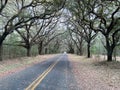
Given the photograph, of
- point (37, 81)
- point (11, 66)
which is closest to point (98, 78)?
Result: point (37, 81)

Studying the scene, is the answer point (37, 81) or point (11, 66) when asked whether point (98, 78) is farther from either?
point (11, 66)

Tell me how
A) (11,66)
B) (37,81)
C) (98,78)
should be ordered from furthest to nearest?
(11,66), (98,78), (37,81)

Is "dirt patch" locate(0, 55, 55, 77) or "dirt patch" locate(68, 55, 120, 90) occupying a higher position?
"dirt patch" locate(0, 55, 55, 77)

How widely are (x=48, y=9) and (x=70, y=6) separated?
354 cm

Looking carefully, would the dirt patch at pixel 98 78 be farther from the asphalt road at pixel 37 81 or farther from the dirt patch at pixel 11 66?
the dirt patch at pixel 11 66

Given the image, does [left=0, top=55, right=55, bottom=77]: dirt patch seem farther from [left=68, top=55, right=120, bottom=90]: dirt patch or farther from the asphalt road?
[left=68, top=55, right=120, bottom=90]: dirt patch

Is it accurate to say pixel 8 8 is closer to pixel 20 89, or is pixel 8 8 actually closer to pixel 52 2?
pixel 52 2

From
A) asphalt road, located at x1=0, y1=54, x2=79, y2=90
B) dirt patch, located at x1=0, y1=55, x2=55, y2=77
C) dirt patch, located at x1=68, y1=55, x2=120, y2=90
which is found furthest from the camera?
dirt patch, located at x1=0, y1=55, x2=55, y2=77

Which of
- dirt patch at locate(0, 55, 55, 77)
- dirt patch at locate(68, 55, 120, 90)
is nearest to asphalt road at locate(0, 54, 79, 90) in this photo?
dirt patch at locate(68, 55, 120, 90)

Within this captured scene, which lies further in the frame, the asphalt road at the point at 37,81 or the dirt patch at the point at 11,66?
the dirt patch at the point at 11,66

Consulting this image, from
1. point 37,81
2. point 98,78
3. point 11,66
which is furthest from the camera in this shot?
point 11,66

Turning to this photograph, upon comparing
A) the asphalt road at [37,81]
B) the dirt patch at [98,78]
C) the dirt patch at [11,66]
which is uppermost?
the dirt patch at [11,66]

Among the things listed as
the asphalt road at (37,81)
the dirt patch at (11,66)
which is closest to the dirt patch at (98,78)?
the asphalt road at (37,81)

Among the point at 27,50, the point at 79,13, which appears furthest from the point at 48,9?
the point at 27,50
